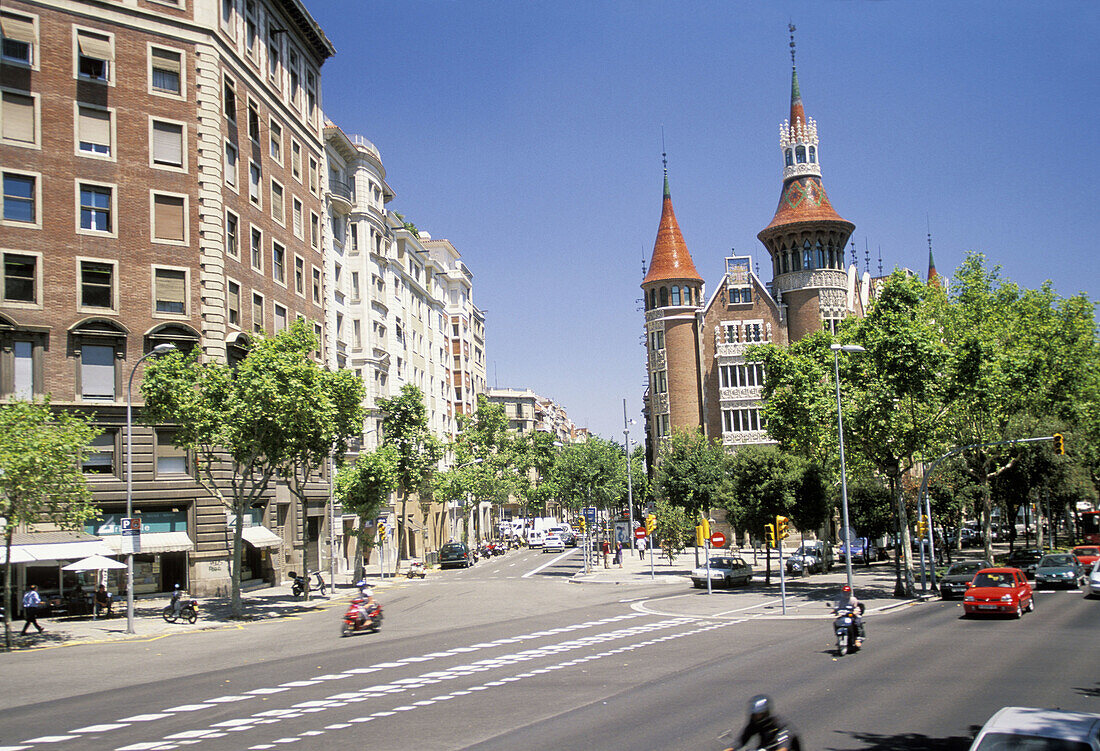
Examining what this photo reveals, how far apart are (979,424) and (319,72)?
144 feet

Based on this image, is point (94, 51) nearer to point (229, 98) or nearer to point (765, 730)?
point (229, 98)

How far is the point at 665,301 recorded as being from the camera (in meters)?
81.8

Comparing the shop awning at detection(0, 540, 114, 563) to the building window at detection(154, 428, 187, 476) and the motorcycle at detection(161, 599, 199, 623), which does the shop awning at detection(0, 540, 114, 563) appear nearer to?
the motorcycle at detection(161, 599, 199, 623)

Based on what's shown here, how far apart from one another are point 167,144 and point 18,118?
18.5ft

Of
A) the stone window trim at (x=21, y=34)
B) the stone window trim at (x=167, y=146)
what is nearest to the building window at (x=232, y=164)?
the stone window trim at (x=167, y=146)

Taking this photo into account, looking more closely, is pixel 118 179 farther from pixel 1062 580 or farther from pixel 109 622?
pixel 1062 580

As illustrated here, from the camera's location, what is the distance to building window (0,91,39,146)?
3562cm

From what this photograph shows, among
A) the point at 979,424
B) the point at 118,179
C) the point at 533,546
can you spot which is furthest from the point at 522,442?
the point at 118,179

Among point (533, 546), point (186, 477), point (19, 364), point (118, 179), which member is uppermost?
point (118, 179)

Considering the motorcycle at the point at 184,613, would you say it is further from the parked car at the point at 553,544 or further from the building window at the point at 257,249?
the parked car at the point at 553,544

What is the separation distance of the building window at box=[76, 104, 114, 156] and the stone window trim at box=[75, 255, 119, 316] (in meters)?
4.63

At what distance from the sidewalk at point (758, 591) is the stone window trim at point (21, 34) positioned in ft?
111

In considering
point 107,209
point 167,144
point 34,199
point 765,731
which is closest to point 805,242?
point 167,144

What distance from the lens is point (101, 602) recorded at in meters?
33.2
